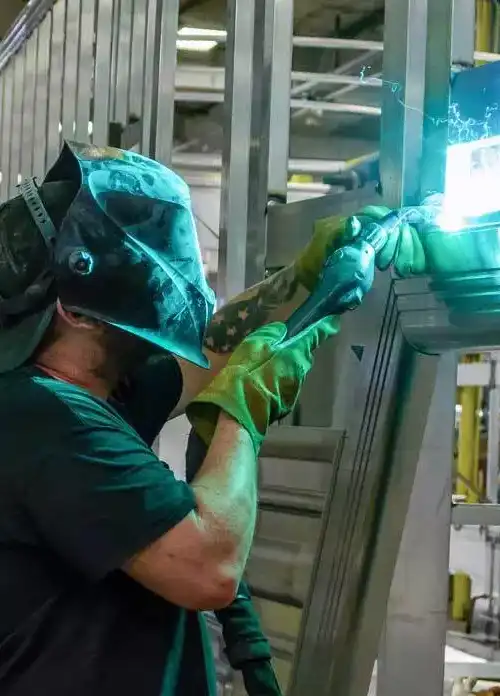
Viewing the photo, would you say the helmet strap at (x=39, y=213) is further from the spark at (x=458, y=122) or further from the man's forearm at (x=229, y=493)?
the spark at (x=458, y=122)

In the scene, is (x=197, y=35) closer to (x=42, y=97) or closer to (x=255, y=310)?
(x=42, y=97)

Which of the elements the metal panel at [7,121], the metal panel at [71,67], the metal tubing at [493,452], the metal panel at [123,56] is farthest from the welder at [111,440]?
the metal tubing at [493,452]

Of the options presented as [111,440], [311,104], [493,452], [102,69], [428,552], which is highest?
[311,104]

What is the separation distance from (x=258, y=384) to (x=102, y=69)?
132cm

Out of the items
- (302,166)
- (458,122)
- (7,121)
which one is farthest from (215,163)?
(458,122)

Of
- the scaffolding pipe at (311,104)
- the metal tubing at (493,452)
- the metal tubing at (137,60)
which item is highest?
the scaffolding pipe at (311,104)

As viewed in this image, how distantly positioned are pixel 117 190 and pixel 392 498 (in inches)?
17.3

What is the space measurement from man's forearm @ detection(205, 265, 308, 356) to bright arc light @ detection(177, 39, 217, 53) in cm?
169

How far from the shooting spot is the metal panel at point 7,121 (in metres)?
2.65

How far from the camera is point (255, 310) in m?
1.11

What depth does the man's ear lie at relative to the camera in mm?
843

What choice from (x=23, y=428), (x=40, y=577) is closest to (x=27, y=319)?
(x=23, y=428)

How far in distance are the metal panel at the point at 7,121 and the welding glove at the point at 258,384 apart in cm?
193

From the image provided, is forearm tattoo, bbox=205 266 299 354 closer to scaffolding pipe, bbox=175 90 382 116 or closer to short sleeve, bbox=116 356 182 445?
short sleeve, bbox=116 356 182 445
